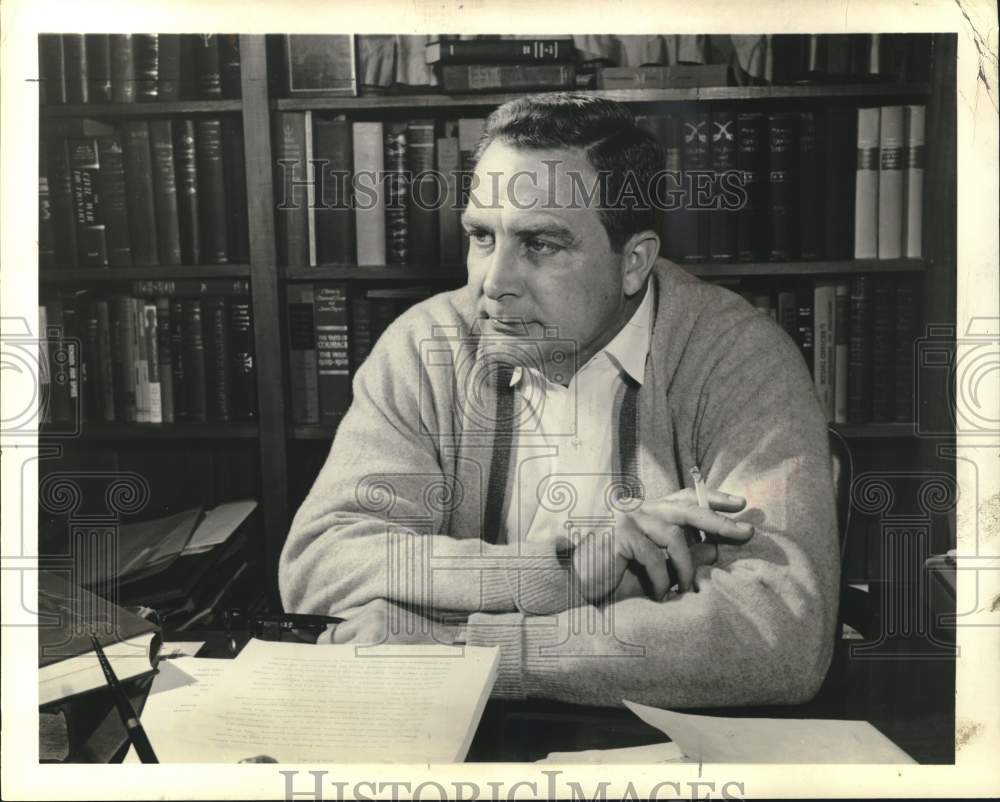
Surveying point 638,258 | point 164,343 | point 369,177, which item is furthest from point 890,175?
point 164,343

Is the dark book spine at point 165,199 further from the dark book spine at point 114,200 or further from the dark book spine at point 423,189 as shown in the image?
the dark book spine at point 423,189

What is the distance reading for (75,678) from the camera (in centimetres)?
148

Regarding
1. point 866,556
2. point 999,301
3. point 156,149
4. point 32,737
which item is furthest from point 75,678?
point 999,301

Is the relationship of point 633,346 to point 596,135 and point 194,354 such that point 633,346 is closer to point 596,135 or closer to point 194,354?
point 596,135

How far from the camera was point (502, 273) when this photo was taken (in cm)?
142

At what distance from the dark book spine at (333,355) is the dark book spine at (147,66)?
1.17 feet

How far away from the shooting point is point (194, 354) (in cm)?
147

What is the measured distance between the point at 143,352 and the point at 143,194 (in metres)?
0.23

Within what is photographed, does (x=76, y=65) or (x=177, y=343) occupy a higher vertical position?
(x=76, y=65)

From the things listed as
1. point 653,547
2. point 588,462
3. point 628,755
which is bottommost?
point 628,755

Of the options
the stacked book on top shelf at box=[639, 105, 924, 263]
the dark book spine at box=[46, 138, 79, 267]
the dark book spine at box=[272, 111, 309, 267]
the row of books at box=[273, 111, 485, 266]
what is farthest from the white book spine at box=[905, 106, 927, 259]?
the dark book spine at box=[46, 138, 79, 267]

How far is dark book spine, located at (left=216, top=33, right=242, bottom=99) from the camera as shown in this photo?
56.2 inches

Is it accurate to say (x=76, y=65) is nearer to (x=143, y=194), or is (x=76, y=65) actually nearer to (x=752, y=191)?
(x=143, y=194)

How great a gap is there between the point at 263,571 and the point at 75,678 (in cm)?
31
